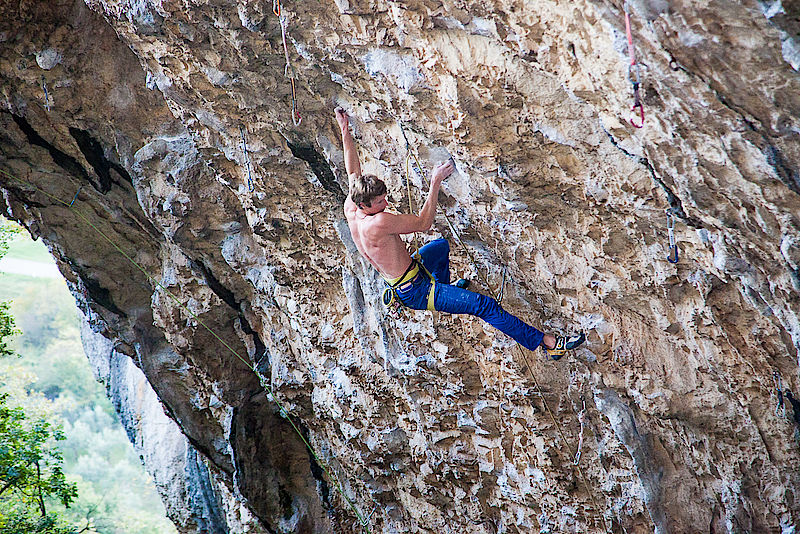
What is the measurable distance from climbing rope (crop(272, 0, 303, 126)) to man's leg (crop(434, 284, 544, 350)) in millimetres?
1834

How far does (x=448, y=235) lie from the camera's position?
5.12 meters

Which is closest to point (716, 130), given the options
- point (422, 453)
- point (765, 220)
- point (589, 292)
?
point (765, 220)

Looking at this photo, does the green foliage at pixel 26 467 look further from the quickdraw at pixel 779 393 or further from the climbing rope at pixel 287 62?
the quickdraw at pixel 779 393

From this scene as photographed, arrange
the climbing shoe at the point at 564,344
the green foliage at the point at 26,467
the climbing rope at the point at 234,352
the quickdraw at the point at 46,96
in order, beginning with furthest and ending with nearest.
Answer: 1. the green foliage at the point at 26,467
2. the climbing rope at the point at 234,352
3. the quickdraw at the point at 46,96
4. the climbing shoe at the point at 564,344

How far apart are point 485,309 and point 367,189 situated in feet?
3.94

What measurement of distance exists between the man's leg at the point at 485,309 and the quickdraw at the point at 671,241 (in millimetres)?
1107

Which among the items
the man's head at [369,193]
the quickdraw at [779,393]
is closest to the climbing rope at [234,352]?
the man's head at [369,193]

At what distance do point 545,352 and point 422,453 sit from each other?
219 centimetres

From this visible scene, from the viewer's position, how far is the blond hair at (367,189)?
4.18 m

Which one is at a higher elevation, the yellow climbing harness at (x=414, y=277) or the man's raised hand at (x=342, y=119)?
the man's raised hand at (x=342, y=119)

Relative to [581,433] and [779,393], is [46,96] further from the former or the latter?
[779,393]

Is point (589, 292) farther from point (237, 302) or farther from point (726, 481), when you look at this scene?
point (237, 302)

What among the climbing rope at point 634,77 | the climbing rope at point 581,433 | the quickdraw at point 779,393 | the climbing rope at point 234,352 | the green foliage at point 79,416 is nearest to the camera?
the climbing rope at point 634,77

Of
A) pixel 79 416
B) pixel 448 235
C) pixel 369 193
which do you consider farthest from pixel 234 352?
pixel 79 416
